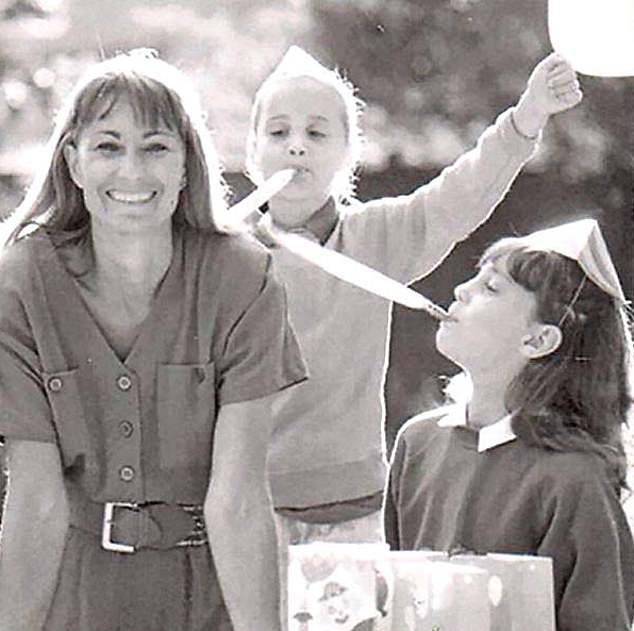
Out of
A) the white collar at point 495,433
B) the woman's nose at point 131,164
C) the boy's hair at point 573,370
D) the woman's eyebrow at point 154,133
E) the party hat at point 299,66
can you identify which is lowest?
the white collar at point 495,433

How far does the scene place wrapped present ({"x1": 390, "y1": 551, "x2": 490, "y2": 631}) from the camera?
3.68 ft

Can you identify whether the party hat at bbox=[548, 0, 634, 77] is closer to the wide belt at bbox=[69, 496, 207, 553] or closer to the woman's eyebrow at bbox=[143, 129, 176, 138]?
the woman's eyebrow at bbox=[143, 129, 176, 138]

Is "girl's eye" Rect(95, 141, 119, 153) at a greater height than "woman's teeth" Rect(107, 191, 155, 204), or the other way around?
"girl's eye" Rect(95, 141, 119, 153)

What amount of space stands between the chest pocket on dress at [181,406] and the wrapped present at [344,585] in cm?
10

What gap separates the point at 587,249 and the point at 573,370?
0.09 metres

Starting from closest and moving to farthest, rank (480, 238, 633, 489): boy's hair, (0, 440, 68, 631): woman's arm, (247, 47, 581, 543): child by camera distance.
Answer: (0, 440, 68, 631): woman's arm → (480, 238, 633, 489): boy's hair → (247, 47, 581, 543): child

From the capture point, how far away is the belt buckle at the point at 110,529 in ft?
3.73

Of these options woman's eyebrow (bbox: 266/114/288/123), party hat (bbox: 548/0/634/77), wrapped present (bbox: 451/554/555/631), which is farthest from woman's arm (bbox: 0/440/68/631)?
party hat (bbox: 548/0/634/77)

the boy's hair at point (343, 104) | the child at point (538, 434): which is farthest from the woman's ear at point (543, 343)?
the boy's hair at point (343, 104)

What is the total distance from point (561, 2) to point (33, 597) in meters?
0.61

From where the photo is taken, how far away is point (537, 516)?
1.20 meters

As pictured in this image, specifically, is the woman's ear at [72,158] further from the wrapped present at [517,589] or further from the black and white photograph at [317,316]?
the wrapped present at [517,589]

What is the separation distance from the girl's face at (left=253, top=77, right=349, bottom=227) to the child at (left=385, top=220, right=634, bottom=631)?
0.14m

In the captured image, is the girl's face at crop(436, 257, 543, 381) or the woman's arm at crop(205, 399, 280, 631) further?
the girl's face at crop(436, 257, 543, 381)
